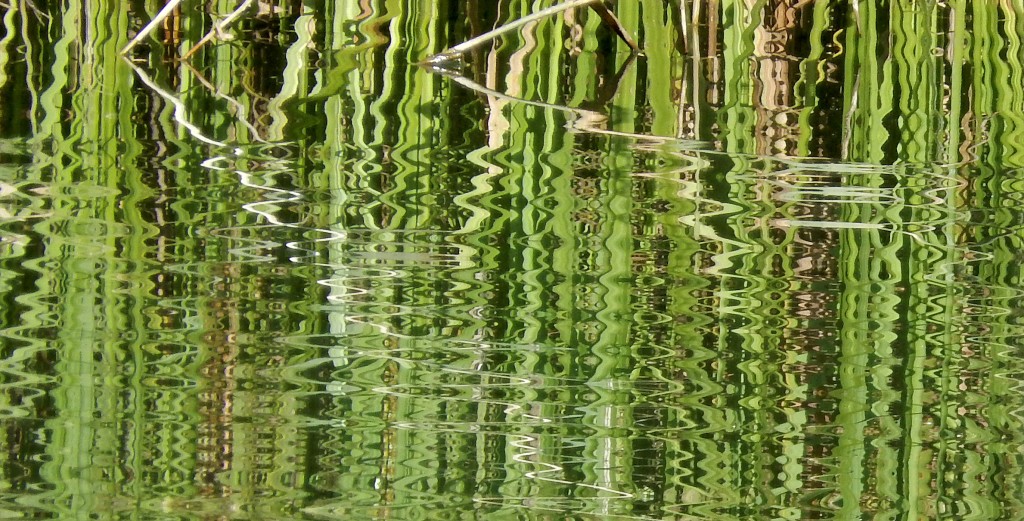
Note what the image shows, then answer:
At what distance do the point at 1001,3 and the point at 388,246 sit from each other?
189 centimetres

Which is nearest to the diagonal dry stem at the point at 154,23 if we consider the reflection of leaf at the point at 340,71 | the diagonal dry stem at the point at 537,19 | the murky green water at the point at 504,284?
the murky green water at the point at 504,284


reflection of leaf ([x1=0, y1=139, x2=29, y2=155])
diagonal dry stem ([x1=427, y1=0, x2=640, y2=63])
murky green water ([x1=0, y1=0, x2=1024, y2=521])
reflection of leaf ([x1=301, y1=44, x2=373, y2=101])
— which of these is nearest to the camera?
murky green water ([x1=0, y1=0, x2=1024, y2=521])

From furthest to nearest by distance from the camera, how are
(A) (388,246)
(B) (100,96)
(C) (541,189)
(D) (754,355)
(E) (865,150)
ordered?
(B) (100,96), (E) (865,150), (C) (541,189), (A) (388,246), (D) (754,355)

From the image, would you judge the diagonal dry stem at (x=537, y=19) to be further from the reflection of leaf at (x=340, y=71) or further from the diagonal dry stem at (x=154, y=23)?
the diagonal dry stem at (x=154, y=23)

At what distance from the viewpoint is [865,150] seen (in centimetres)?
197

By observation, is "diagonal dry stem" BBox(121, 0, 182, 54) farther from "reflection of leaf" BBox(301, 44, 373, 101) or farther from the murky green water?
"reflection of leaf" BBox(301, 44, 373, 101)

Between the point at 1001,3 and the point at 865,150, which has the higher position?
the point at 1001,3

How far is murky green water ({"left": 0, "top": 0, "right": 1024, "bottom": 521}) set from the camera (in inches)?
40.4

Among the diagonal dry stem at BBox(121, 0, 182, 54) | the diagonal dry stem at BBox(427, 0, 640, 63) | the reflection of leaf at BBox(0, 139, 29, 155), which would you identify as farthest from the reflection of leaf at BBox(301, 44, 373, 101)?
the reflection of leaf at BBox(0, 139, 29, 155)

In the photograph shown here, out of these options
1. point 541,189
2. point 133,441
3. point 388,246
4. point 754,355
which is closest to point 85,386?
point 133,441

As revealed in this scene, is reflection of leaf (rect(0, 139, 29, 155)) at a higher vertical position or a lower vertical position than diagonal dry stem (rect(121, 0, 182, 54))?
lower

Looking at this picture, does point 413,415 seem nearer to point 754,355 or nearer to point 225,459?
point 225,459

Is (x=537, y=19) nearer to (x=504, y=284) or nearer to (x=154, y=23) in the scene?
(x=154, y=23)

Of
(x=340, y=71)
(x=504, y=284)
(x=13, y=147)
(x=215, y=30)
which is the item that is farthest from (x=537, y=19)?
(x=504, y=284)
